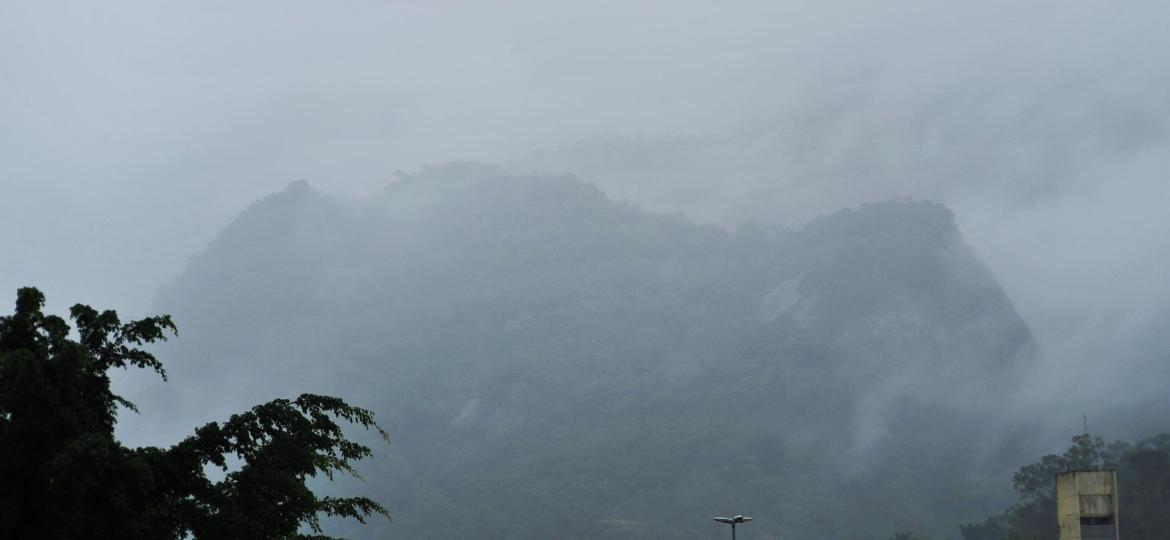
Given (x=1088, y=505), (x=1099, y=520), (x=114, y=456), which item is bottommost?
(x=114, y=456)

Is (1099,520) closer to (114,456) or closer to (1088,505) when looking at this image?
(1088,505)

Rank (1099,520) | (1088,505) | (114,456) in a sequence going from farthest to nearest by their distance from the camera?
(1099,520), (1088,505), (114,456)

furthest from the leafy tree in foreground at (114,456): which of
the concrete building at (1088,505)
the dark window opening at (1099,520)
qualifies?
the dark window opening at (1099,520)

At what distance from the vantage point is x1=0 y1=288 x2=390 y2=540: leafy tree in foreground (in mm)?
16969

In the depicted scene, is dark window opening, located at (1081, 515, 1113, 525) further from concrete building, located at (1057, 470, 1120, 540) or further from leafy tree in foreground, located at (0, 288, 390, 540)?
leafy tree in foreground, located at (0, 288, 390, 540)

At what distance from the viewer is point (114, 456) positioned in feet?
55.5

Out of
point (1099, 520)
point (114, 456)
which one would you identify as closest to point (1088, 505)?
point (1099, 520)

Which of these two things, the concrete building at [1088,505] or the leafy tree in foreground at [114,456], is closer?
the leafy tree in foreground at [114,456]

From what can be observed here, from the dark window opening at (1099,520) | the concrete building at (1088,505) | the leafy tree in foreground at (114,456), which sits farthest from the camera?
the dark window opening at (1099,520)

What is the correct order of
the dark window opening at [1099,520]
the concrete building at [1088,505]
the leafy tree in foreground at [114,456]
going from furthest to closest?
the dark window opening at [1099,520], the concrete building at [1088,505], the leafy tree in foreground at [114,456]

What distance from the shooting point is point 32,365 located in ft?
→ 56.4

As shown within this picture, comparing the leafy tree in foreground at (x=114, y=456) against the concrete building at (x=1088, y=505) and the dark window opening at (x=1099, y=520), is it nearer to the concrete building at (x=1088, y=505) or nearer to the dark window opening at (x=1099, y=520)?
the concrete building at (x=1088, y=505)

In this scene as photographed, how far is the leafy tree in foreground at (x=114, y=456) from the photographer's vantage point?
1697cm

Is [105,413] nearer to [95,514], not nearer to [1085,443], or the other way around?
[95,514]
